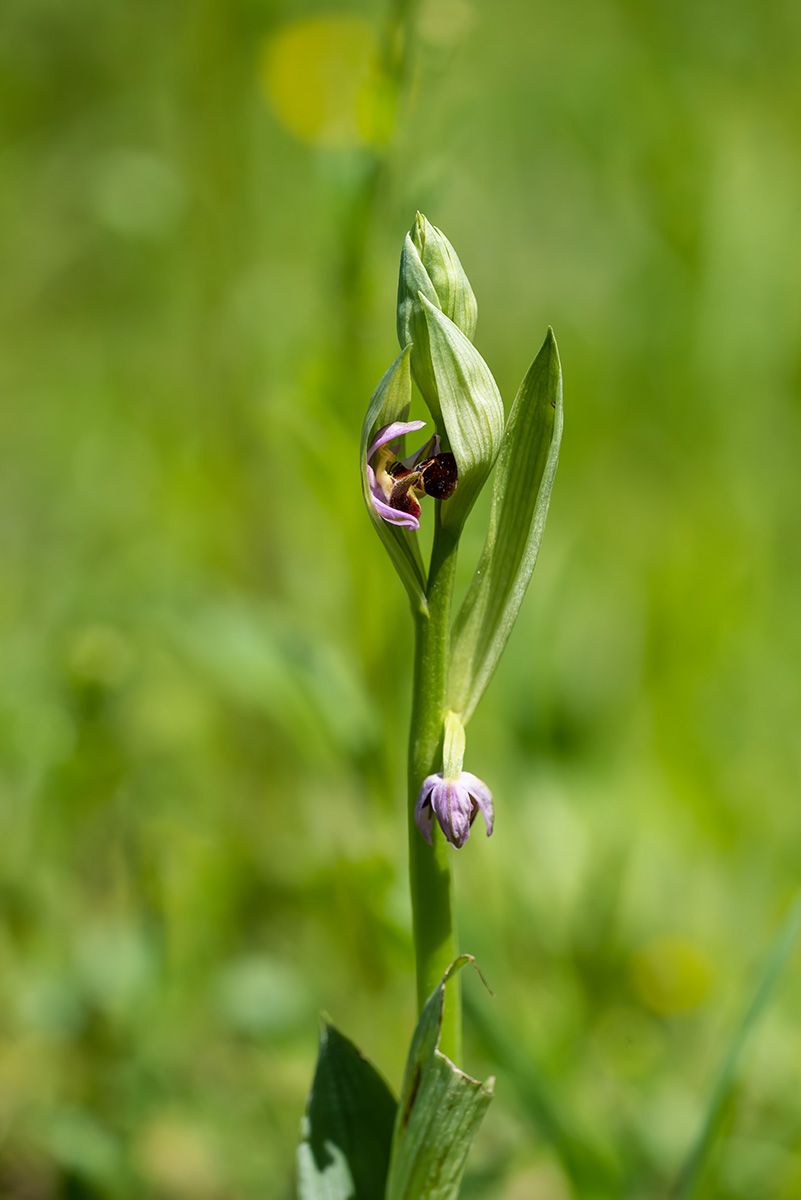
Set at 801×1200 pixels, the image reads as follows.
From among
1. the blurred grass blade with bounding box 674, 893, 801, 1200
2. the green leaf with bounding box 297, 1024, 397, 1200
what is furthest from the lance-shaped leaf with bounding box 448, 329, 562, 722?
the blurred grass blade with bounding box 674, 893, 801, 1200

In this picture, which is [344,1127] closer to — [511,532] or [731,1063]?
[731,1063]

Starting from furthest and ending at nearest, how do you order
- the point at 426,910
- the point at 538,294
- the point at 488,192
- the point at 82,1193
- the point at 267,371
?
the point at 488,192
the point at 538,294
the point at 267,371
the point at 82,1193
the point at 426,910

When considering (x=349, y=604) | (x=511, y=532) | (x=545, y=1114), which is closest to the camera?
(x=511, y=532)

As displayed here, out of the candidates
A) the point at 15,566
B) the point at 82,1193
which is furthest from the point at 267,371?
the point at 82,1193

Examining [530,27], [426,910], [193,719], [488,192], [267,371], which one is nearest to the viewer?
[426,910]

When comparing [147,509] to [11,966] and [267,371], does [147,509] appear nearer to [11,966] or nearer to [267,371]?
[267,371]

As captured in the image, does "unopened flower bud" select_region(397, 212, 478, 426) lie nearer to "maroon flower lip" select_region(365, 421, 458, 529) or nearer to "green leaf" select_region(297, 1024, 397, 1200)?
"maroon flower lip" select_region(365, 421, 458, 529)

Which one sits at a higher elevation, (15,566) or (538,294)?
(538,294)

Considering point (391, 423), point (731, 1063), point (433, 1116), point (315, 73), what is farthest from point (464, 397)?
point (315, 73)
